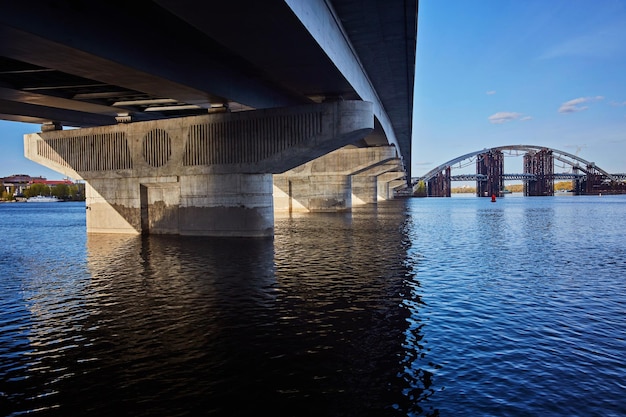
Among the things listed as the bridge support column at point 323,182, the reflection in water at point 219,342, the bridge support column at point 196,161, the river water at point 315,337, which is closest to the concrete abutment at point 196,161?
the bridge support column at point 196,161

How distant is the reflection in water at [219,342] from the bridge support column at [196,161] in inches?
427

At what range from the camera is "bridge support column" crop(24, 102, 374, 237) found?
92.7 feet

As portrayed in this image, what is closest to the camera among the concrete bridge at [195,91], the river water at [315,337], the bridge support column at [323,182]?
the river water at [315,337]

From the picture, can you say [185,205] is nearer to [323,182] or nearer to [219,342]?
[219,342]

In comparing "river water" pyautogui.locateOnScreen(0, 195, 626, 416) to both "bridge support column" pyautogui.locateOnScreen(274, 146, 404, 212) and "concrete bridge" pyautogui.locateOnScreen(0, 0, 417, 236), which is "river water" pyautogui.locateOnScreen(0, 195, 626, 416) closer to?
"concrete bridge" pyautogui.locateOnScreen(0, 0, 417, 236)

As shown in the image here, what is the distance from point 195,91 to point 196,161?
6.80 metres

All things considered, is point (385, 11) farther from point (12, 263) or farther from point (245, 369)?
point (12, 263)

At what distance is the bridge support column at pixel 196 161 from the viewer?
28.2m

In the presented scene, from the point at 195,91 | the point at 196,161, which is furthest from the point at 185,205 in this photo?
the point at 195,91

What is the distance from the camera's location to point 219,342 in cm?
976

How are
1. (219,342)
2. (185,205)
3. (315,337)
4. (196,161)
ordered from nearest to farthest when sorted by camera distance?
(219,342) → (315,337) → (196,161) → (185,205)

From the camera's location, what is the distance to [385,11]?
66.6ft

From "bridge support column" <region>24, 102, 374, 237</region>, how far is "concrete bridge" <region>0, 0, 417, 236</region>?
0.07m

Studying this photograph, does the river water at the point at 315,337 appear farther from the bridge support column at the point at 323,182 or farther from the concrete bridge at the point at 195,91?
the bridge support column at the point at 323,182
